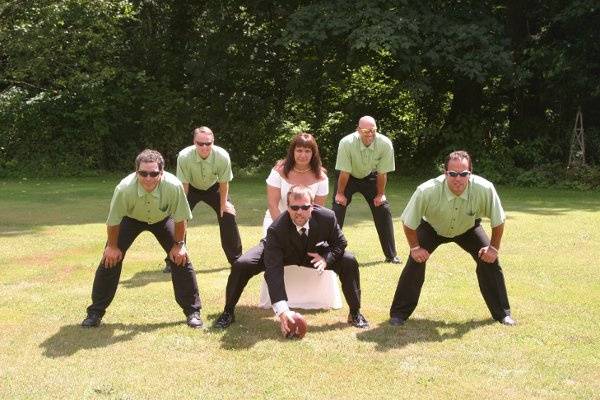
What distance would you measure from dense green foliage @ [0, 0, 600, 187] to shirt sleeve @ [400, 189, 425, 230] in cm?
1369

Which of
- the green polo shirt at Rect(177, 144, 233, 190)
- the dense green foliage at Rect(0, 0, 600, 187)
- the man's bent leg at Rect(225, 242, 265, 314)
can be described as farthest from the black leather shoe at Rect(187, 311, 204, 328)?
the dense green foliage at Rect(0, 0, 600, 187)

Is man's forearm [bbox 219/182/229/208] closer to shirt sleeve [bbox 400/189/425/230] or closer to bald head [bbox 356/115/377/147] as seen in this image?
bald head [bbox 356/115/377/147]

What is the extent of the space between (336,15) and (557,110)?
7.71 m

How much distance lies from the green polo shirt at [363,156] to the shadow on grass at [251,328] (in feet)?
9.88

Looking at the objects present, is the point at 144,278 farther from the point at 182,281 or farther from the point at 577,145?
the point at 577,145

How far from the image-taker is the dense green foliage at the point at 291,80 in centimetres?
2081

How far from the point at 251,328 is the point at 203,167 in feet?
9.93

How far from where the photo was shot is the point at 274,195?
7.99 meters

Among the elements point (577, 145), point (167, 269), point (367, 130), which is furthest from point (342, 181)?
point (577, 145)

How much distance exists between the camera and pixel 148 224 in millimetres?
7277

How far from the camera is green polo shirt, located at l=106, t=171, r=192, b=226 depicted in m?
6.87

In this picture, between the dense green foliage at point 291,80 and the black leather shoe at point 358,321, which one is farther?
the dense green foliage at point 291,80

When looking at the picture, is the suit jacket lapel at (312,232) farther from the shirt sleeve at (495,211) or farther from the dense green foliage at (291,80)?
the dense green foliage at (291,80)

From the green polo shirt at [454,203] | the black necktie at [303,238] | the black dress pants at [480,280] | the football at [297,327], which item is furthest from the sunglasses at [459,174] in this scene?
the football at [297,327]
